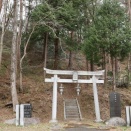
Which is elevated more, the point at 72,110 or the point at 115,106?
the point at 115,106

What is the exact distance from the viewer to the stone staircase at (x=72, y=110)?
44.7 ft

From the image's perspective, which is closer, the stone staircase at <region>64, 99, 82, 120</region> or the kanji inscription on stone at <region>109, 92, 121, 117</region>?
the kanji inscription on stone at <region>109, 92, 121, 117</region>

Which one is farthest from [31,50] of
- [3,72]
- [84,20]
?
[84,20]

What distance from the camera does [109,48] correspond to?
14734 mm

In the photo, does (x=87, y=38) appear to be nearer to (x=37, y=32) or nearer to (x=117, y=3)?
(x=117, y=3)

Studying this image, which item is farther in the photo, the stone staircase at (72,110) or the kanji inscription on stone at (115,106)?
the stone staircase at (72,110)

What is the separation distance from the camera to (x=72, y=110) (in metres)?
14.5

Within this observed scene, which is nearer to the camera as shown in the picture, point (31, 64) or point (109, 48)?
point (109, 48)

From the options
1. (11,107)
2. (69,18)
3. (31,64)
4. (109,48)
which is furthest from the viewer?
(31,64)

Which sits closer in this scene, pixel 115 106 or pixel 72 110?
pixel 115 106

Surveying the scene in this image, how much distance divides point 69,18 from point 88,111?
21.1 ft

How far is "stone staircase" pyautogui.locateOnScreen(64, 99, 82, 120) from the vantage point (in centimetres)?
1361

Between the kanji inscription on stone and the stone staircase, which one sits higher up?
the kanji inscription on stone

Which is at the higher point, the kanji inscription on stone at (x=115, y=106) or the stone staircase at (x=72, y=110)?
the kanji inscription on stone at (x=115, y=106)
